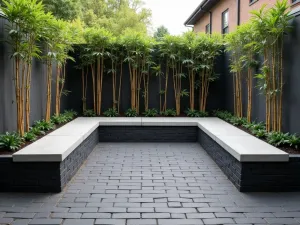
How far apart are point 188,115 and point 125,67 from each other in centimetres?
164

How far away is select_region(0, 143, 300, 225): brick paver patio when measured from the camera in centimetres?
232

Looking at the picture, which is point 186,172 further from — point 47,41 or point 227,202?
point 47,41

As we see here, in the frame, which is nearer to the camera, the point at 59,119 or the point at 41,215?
the point at 41,215

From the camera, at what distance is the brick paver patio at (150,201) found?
91.3 inches

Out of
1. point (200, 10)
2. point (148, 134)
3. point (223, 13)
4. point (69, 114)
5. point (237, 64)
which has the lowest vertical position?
point (148, 134)

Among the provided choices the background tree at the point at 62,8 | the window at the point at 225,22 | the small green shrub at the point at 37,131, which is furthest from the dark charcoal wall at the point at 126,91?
the background tree at the point at 62,8

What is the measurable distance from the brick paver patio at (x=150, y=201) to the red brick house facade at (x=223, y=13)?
216 inches

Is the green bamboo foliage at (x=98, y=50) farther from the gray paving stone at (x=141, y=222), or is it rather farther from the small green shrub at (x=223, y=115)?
the gray paving stone at (x=141, y=222)

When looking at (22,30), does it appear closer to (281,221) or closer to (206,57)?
(281,221)

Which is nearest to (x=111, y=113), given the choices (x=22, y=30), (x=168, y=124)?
(x=168, y=124)

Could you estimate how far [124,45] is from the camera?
6109mm

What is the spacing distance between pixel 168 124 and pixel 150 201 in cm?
280

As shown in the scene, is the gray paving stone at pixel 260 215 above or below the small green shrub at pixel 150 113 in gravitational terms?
below

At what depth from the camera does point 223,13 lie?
10352mm
